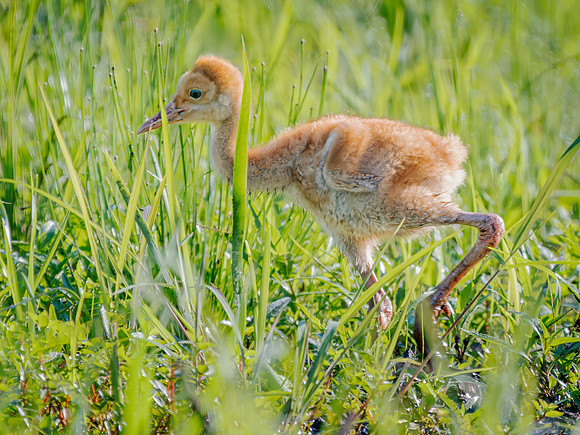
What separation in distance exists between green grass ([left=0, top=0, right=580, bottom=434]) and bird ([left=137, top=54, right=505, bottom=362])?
0.11 meters

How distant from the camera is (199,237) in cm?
256

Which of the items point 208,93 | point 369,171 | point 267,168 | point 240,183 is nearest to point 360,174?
point 369,171

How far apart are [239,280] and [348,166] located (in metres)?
0.64

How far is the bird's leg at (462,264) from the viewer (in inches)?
88.0

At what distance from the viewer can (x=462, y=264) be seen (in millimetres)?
2297

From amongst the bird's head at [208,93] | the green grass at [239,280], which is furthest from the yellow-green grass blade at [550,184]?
the bird's head at [208,93]

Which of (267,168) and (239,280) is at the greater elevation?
(267,168)

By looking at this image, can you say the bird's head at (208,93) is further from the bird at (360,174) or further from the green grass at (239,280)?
the green grass at (239,280)

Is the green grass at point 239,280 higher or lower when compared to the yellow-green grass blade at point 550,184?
lower

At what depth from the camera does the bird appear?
2.29 meters

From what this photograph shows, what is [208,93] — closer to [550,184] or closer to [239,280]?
[239,280]

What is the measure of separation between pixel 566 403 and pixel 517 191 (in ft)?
4.73

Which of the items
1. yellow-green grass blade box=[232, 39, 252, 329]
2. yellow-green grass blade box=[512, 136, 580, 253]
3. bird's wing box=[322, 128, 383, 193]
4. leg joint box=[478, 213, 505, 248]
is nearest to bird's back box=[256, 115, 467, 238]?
bird's wing box=[322, 128, 383, 193]

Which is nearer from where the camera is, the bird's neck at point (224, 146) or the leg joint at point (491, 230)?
the leg joint at point (491, 230)
